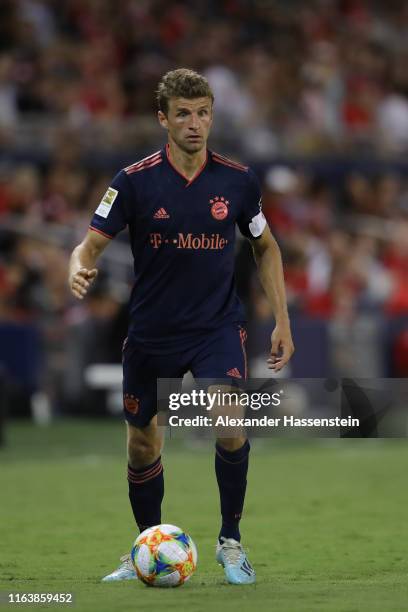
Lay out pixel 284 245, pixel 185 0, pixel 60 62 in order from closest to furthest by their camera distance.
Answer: pixel 284 245
pixel 60 62
pixel 185 0

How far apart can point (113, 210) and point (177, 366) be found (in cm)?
76

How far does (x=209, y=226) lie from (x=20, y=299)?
9454 millimetres

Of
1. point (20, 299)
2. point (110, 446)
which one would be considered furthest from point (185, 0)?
point (110, 446)

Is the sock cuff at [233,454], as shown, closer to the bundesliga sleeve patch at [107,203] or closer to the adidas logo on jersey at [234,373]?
the adidas logo on jersey at [234,373]

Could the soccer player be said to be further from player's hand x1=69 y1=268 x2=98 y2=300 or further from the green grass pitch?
the green grass pitch

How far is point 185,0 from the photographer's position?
68.3 ft

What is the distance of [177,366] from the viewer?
6.76 metres

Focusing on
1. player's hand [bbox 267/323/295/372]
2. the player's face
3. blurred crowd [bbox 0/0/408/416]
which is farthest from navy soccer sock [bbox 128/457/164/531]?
blurred crowd [bbox 0/0/408/416]

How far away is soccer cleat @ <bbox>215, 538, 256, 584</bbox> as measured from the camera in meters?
6.57

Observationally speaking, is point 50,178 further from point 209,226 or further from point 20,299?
point 209,226

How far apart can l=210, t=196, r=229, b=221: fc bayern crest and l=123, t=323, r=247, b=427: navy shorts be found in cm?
50

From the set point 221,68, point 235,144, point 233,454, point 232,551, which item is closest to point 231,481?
point 233,454

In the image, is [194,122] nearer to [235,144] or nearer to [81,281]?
[81,281]

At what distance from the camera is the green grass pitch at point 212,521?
247 inches
